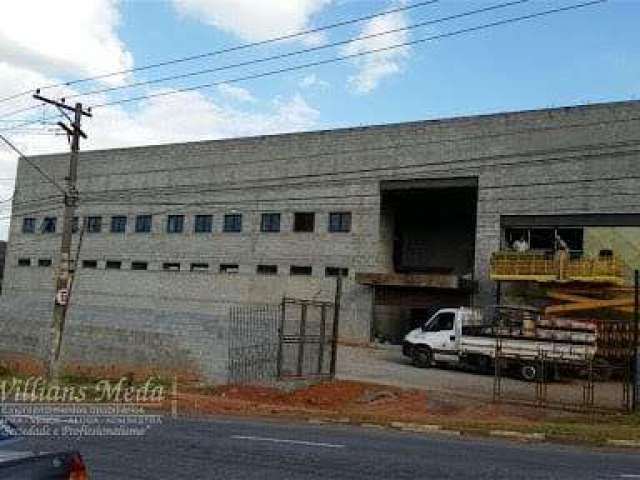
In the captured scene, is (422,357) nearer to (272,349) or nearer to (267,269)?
(272,349)

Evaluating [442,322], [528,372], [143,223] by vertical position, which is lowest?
[528,372]

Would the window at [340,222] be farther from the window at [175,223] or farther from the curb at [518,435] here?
the curb at [518,435]

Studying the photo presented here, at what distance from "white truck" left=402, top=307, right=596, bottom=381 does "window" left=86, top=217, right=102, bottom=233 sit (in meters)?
34.5

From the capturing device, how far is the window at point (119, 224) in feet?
199

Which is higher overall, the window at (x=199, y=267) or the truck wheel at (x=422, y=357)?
the window at (x=199, y=267)

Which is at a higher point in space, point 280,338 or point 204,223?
point 204,223

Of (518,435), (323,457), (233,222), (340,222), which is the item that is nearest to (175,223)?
(233,222)

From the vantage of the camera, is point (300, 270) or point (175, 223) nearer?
point (300, 270)

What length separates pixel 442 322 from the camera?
33.3 m

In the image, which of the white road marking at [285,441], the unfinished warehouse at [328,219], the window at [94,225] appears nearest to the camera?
the white road marking at [285,441]

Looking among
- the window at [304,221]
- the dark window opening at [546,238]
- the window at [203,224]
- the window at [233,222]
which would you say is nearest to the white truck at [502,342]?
the dark window opening at [546,238]

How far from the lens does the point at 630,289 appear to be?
3634 centimetres

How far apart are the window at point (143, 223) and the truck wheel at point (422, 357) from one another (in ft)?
98.1

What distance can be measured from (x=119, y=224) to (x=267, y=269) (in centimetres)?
1515
